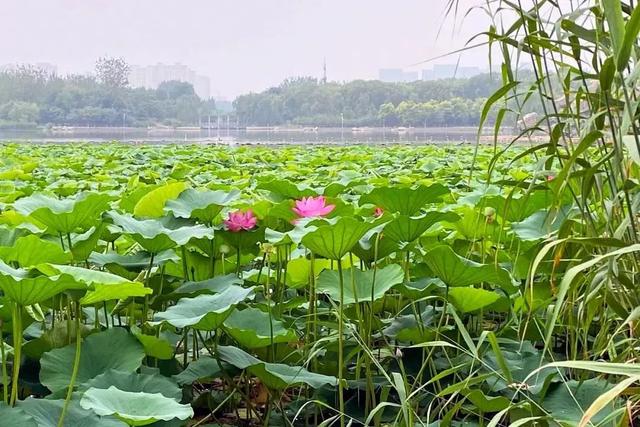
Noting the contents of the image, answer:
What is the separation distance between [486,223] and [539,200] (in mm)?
97

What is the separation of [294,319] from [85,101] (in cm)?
2098

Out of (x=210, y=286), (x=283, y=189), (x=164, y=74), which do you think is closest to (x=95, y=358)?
(x=210, y=286)

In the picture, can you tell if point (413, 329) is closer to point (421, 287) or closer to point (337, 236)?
point (421, 287)

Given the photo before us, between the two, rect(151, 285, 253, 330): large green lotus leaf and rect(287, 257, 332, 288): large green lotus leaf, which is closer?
rect(151, 285, 253, 330): large green lotus leaf

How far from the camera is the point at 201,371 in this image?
2.72 ft

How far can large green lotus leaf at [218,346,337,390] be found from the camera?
75 cm

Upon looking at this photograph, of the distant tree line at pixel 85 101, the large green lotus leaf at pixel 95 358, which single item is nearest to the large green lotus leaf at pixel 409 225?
the large green lotus leaf at pixel 95 358

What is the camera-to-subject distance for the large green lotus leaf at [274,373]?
75 centimetres

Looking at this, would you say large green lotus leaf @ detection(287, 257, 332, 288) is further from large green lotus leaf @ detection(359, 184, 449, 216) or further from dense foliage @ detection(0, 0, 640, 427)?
large green lotus leaf @ detection(359, 184, 449, 216)

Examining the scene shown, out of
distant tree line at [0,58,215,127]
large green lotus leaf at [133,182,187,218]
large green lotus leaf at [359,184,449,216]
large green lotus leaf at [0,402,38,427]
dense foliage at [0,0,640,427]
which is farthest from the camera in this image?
distant tree line at [0,58,215,127]

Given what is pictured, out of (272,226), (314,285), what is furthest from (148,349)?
(272,226)

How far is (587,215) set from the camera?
2.83 ft

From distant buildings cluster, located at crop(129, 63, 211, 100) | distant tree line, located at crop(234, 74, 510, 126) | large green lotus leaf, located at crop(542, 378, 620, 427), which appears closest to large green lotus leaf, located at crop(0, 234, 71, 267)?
large green lotus leaf, located at crop(542, 378, 620, 427)

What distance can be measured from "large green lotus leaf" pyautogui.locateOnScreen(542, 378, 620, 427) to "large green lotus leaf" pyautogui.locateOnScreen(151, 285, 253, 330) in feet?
1.04
